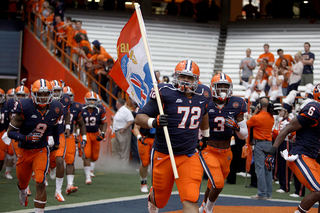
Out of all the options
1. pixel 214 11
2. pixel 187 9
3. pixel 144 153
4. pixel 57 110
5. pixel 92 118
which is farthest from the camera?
pixel 187 9

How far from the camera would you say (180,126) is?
4676 millimetres

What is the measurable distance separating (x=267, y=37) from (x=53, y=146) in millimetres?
14256

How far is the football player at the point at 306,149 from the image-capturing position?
17.2 ft

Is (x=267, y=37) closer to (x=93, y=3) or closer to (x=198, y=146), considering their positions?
(x=93, y=3)

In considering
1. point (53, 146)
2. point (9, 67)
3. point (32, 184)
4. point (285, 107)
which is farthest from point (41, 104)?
point (9, 67)

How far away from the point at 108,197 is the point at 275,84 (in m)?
6.44

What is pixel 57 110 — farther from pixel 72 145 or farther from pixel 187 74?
pixel 72 145

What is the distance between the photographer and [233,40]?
1941 centimetres

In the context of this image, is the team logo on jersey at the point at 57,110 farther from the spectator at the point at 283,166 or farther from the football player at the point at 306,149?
the spectator at the point at 283,166

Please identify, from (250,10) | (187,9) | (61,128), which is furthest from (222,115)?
(250,10)

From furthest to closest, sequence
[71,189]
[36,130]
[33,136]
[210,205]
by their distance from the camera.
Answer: [71,189] → [210,205] → [36,130] → [33,136]

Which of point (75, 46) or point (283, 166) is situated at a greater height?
point (75, 46)

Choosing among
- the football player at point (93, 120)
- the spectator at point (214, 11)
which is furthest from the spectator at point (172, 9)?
the football player at point (93, 120)

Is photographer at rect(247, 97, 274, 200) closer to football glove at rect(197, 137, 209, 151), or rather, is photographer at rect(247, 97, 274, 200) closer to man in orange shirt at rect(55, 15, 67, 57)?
football glove at rect(197, 137, 209, 151)
